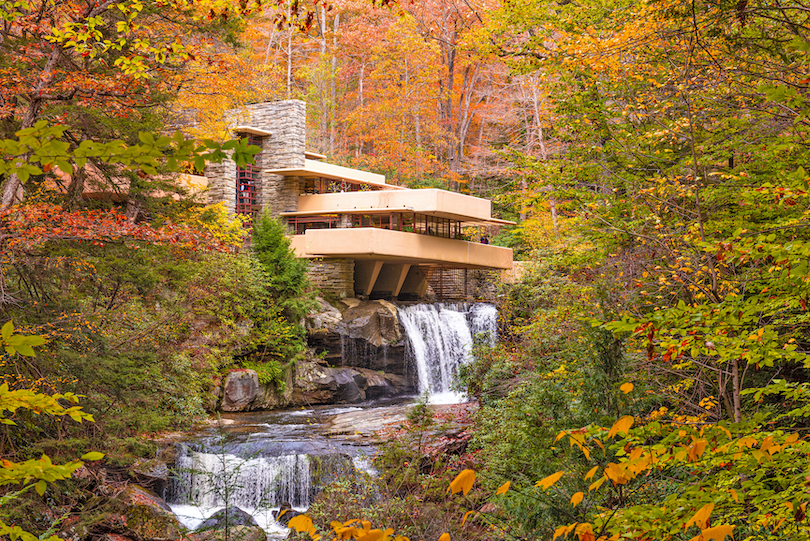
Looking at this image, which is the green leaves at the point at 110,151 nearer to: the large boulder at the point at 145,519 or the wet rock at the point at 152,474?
the large boulder at the point at 145,519

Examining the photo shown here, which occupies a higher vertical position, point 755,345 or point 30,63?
point 30,63

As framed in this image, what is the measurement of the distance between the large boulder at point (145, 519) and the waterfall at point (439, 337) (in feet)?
32.3

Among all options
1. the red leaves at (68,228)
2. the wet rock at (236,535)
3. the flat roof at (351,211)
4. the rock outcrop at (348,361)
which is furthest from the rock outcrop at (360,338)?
the red leaves at (68,228)

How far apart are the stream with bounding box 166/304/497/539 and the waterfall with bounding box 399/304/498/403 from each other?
618 mm

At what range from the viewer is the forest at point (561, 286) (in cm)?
316

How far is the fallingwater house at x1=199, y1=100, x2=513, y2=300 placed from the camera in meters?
18.9

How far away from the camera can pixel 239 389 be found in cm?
1414

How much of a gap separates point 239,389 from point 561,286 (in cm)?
736

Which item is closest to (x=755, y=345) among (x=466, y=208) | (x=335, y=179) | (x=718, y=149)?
(x=718, y=149)

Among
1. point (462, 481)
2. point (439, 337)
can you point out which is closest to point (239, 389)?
point (439, 337)

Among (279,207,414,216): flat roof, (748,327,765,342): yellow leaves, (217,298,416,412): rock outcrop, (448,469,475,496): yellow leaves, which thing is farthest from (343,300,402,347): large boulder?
(448,469,475,496): yellow leaves

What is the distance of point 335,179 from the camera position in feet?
70.7

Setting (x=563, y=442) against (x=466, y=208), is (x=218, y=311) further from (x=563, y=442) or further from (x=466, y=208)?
(x=563, y=442)

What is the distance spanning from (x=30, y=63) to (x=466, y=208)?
46.6ft
